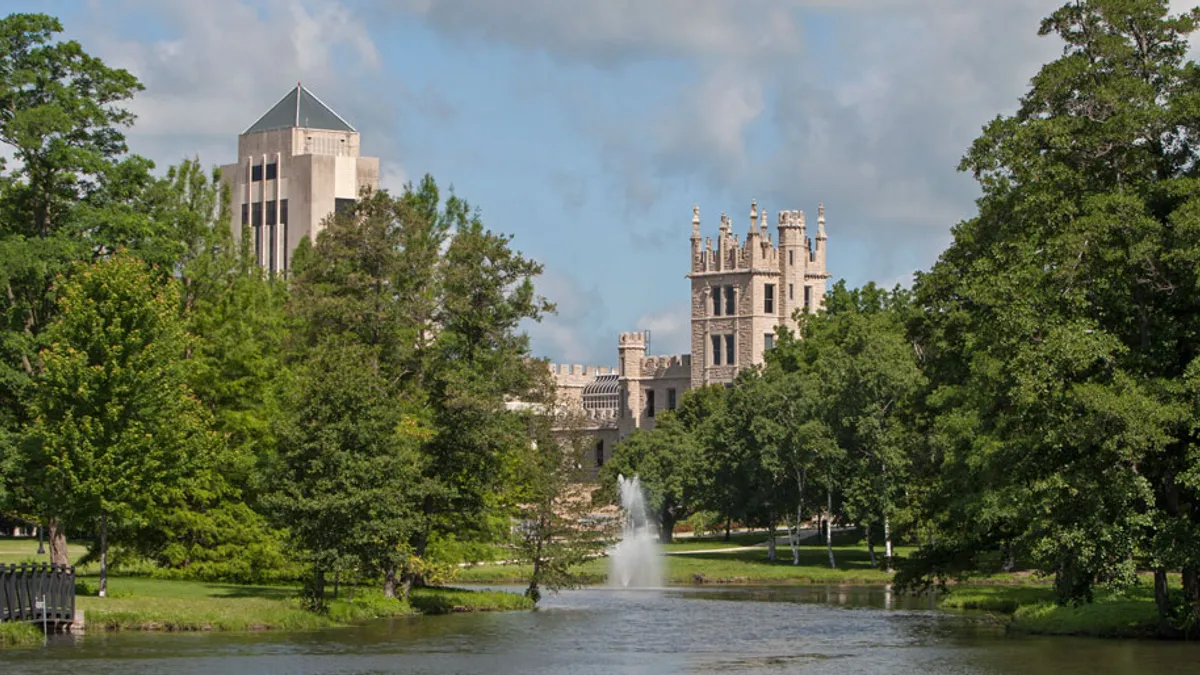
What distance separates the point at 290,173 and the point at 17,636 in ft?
319

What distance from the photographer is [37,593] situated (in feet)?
117

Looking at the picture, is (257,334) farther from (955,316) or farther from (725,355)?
(725,355)

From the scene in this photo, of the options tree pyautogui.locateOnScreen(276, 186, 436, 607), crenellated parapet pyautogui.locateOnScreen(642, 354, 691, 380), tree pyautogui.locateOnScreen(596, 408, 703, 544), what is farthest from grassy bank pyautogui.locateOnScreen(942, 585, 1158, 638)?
crenellated parapet pyautogui.locateOnScreen(642, 354, 691, 380)

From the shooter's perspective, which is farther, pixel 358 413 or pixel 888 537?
pixel 888 537

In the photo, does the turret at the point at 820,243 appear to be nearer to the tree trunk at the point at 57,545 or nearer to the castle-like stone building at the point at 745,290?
the castle-like stone building at the point at 745,290

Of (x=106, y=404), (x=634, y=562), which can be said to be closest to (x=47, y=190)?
(x=106, y=404)

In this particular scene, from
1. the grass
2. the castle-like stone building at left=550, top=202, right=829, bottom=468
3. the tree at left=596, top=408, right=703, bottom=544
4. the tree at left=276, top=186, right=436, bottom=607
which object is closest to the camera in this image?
the grass

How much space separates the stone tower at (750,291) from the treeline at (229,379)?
87.5 meters

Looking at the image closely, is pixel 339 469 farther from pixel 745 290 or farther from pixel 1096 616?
pixel 745 290

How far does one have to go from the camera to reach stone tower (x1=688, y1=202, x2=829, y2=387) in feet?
462

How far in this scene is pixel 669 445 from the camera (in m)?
101

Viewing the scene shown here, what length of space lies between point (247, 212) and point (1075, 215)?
106 meters

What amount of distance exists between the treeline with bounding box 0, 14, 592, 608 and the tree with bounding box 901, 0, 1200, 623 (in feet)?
50.3

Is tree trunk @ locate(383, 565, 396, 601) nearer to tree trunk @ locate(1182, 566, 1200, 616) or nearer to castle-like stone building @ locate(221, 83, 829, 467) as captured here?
tree trunk @ locate(1182, 566, 1200, 616)
